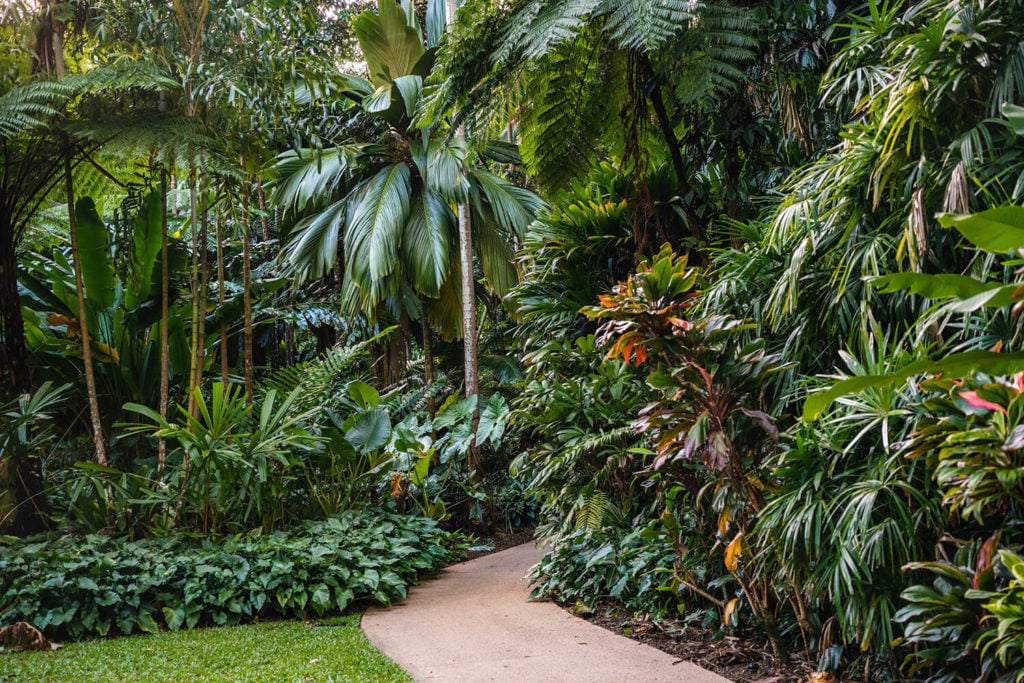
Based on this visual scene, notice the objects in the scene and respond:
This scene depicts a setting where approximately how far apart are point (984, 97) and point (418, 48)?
8171mm

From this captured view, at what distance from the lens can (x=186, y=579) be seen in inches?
236

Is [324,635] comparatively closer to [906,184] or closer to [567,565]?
[567,565]

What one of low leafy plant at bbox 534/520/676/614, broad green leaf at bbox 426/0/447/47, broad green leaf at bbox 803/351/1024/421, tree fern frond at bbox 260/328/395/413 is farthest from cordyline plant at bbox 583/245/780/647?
broad green leaf at bbox 426/0/447/47

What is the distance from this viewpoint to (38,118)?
19.9 ft

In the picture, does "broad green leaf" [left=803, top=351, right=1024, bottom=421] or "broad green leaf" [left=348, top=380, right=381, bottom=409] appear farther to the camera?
"broad green leaf" [left=348, top=380, right=381, bottom=409]

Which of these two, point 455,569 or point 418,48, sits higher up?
point 418,48

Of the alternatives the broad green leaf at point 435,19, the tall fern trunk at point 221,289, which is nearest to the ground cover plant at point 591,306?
the tall fern trunk at point 221,289

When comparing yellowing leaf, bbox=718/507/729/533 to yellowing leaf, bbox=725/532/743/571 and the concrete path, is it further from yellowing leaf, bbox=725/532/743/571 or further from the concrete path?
the concrete path

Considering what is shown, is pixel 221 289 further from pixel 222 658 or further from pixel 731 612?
pixel 731 612

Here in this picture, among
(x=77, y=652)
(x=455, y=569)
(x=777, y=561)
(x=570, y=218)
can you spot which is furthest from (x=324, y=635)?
(x=570, y=218)

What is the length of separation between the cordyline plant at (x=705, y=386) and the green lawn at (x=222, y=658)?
1.84m

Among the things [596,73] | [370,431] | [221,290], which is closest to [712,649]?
[596,73]

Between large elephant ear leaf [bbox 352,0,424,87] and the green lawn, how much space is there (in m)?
7.13

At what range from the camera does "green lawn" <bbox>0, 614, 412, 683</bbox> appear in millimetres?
4430
